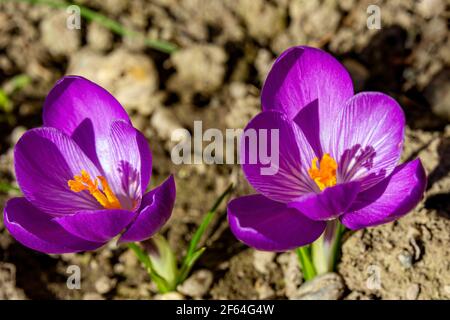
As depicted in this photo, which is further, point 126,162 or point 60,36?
point 60,36

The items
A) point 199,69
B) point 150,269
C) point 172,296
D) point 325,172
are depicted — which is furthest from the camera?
point 199,69

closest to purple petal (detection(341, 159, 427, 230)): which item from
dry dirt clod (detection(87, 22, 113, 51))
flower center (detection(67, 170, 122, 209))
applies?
flower center (detection(67, 170, 122, 209))

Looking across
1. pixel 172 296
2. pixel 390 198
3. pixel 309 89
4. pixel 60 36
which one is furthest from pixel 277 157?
pixel 60 36

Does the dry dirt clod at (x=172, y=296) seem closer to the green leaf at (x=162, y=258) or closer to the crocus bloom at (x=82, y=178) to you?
the green leaf at (x=162, y=258)

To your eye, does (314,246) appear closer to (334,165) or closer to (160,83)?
(334,165)

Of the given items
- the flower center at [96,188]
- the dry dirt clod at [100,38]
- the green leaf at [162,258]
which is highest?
the dry dirt clod at [100,38]

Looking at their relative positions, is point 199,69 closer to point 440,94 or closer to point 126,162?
point 126,162

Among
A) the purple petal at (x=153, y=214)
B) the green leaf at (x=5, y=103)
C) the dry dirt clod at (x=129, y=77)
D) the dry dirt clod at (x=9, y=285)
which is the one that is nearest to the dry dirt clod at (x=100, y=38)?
the dry dirt clod at (x=129, y=77)
